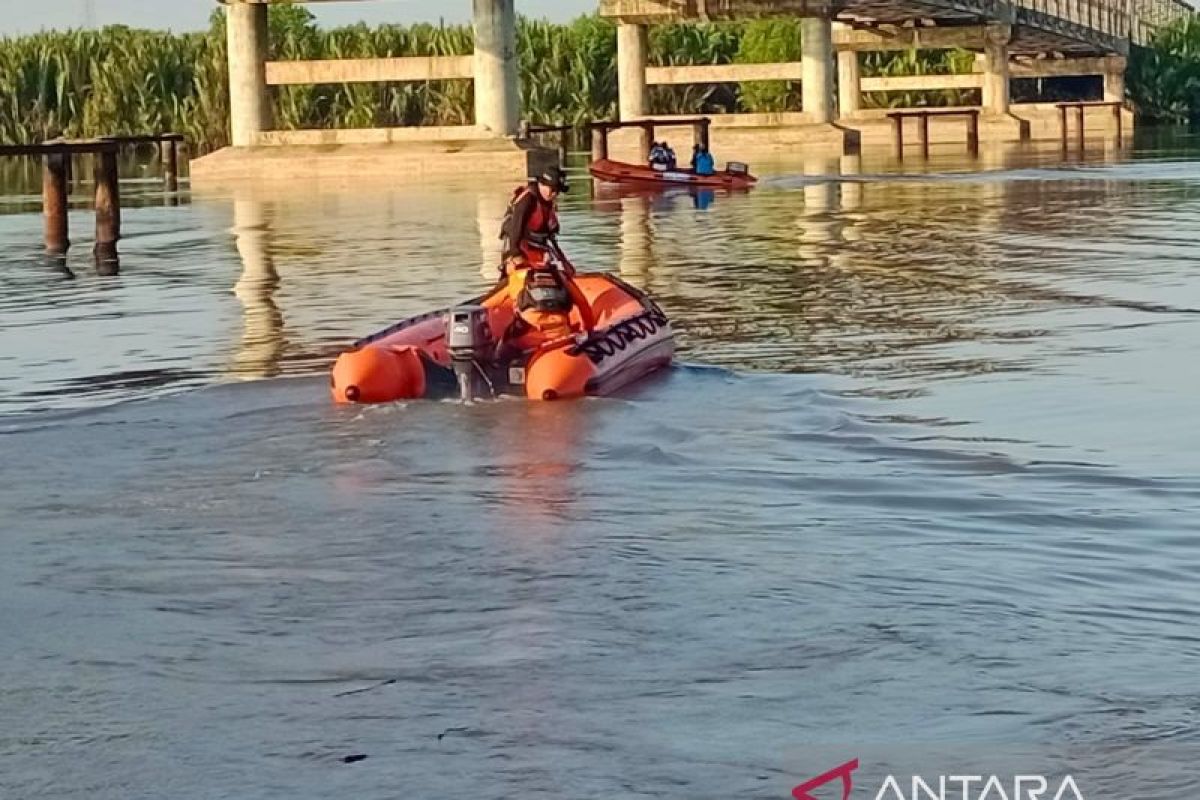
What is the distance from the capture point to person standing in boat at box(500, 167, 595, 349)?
14.9m

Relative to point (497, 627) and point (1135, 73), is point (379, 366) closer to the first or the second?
point (497, 627)

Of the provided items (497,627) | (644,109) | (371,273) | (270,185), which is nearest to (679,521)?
(497,627)

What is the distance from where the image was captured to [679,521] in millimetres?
10695

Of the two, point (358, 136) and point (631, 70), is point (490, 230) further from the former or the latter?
point (631, 70)

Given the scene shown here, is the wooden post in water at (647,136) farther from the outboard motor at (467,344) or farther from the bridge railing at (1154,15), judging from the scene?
the outboard motor at (467,344)

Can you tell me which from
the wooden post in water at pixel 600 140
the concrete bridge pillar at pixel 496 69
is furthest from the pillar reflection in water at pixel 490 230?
the wooden post in water at pixel 600 140

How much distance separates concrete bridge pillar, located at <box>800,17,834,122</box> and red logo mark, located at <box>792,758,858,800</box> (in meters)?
61.6

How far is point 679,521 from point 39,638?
3.11m

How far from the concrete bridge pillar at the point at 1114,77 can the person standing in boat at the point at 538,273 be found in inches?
3025

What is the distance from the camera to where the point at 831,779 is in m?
6.71

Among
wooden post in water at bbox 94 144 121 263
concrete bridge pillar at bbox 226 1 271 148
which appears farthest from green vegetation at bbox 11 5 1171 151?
wooden post in water at bbox 94 144 121 263

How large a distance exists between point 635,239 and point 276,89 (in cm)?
4115

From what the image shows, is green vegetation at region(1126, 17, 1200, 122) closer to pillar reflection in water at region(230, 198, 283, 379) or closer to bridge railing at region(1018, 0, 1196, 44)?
bridge railing at region(1018, 0, 1196, 44)

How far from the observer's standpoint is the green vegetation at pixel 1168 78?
3718 inches
